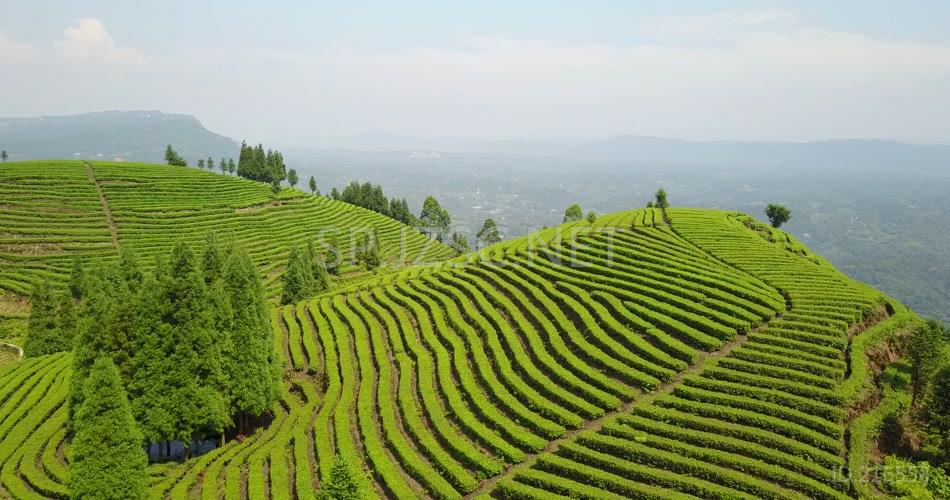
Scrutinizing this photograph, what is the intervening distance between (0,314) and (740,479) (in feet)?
219

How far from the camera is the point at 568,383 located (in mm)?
26391

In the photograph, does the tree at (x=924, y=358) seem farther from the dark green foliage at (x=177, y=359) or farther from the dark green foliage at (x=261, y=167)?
the dark green foliage at (x=261, y=167)

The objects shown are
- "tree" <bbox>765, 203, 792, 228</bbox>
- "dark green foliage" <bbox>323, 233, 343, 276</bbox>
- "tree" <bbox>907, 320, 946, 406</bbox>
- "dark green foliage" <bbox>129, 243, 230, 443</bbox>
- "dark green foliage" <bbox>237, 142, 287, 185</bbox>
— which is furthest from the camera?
"dark green foliage" <bbox>237, 142, 287, 185</bbox>

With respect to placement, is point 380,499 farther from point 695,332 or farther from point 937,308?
point 937,308

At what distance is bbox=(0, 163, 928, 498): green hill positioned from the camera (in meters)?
20.7

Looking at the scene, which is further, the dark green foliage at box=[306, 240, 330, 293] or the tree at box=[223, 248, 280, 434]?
the dark green foliage at box=[306, 240, 330, 293]

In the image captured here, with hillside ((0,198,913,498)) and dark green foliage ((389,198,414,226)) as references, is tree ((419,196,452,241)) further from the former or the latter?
hillside ((0,198,913,498))

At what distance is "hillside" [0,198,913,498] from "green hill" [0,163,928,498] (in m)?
0.10

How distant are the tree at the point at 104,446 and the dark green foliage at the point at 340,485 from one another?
322 inches

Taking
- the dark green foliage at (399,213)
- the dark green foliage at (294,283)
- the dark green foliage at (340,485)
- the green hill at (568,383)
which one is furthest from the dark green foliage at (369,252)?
the dark green foliage at (340,485)

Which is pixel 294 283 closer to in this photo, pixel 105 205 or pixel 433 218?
pixel 105 205

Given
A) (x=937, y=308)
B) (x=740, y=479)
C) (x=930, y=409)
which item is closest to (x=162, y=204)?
(x=740, y=479)

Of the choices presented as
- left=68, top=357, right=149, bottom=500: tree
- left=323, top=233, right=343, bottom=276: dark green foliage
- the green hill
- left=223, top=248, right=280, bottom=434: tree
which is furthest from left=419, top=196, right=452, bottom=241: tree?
left=68, top=357, right=149, bottom=500: tree

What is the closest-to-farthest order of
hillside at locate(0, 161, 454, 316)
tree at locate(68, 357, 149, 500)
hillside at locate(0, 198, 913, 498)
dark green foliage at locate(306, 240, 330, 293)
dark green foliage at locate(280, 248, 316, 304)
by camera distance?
tree at locate(68, 357, 149, 500) < hillside at locate(0, 198, 913, 498) < dark green foliage at locate(280, 248, 316, 304) < dark green foliage at locate(306, 240, 330, 293) < hillside at locate(0, 161, 454, 316)
